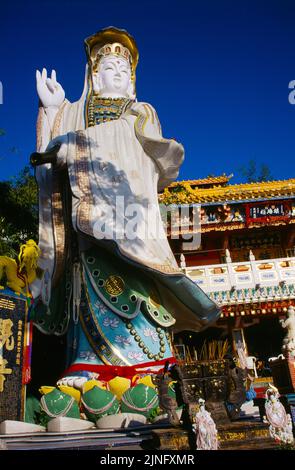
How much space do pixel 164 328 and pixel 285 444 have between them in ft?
11.5

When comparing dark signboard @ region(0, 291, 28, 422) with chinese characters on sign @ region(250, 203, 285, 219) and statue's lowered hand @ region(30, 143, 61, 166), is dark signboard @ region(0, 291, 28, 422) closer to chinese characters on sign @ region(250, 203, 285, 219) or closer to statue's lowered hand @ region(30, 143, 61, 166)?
statue's lowered hand @ region(30, 143, 61, 166)

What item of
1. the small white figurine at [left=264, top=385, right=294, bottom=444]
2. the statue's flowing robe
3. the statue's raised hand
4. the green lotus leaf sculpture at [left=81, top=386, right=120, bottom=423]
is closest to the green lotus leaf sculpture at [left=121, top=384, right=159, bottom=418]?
the green lotus leaf sculpture at [left=81, top=386, right=120, bottom=423]

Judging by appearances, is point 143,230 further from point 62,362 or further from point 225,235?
point 225,235

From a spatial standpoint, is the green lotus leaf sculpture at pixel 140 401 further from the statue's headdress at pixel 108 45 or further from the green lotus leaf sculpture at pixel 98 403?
the statue's headdress at pixel 108 45

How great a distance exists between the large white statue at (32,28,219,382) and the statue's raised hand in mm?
25

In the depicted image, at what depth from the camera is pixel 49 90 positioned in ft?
30.4

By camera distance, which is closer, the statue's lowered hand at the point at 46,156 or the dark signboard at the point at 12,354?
the dark signboard at the point at 12,354

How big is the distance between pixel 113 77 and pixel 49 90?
4.54 feet

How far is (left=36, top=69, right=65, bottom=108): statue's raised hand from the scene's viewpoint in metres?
9.11

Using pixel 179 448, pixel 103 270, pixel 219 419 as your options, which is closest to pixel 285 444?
pixel 219 419

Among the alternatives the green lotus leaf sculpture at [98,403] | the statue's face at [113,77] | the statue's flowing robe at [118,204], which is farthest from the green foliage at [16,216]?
the green lotus leaf sculpture at [98,403]

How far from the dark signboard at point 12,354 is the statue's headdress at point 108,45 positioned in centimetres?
564

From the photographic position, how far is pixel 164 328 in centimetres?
733

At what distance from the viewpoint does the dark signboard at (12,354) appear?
6047 mm
